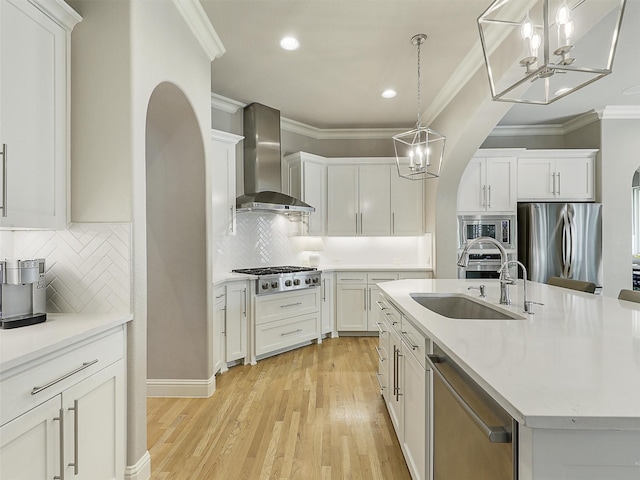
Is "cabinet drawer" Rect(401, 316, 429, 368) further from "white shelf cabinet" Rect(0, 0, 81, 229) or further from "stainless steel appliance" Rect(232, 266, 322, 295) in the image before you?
"stainless steel appliance" Rect(232, 266, 322, 295)

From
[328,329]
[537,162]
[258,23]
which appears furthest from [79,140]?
[537,162]

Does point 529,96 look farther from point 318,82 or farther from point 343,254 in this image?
point 343,254

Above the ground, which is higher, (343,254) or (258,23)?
(258,23)

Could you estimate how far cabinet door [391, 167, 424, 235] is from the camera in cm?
529

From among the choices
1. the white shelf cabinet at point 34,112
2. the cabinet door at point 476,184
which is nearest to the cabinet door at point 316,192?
the cabinet door at point 476,184

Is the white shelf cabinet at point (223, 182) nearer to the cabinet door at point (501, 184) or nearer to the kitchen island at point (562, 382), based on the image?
the kitchen island at point (562, 382)

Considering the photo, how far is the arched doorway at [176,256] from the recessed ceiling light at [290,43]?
112 centimetres

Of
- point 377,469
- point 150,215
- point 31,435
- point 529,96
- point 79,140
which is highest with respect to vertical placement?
point 529,96

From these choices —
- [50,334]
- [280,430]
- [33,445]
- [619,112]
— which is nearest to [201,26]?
[50,334]

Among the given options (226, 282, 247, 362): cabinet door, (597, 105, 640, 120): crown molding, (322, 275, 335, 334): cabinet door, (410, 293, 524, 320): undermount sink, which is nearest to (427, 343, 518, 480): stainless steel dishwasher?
(410, 293, 524, 320): undermount sink

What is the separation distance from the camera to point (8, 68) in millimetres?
1580

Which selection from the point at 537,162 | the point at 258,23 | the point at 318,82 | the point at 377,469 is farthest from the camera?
the point at 537,162

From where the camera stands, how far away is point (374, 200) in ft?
17.4

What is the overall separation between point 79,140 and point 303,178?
10.6ft
